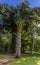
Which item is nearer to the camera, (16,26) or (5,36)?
(16,26)

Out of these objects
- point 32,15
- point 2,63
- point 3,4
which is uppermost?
point 3,4

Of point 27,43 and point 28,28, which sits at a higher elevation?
point 28,28

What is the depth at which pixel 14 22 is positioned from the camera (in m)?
11.1

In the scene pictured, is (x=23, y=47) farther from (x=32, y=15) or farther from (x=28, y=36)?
(x=32, y=15)

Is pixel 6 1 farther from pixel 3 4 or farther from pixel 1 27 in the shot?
pixel 1 27

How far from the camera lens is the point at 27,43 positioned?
1315 centimetres

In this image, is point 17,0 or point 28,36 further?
point 28,36

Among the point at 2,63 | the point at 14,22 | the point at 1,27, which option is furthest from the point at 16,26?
the point at 2,63

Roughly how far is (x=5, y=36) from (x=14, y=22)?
228cm

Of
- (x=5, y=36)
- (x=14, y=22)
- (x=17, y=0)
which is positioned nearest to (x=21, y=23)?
(x=14, y=22)

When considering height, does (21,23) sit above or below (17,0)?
below

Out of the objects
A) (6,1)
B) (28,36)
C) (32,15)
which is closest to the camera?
(32,15)

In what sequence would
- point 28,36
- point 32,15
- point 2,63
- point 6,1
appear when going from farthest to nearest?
point 28,36, point 6,1, point 32,15, point 2,63

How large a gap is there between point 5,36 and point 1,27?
3.79ft
